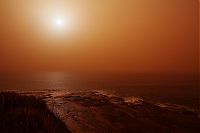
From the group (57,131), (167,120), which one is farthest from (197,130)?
(57,131)

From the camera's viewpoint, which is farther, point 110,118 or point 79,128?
point 110,118

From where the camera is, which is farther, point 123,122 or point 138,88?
point 138,88

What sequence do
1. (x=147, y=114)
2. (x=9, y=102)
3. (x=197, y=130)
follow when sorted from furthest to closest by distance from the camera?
(x=147, y=114) → (x=9, y=102) → (x=197, y=130)

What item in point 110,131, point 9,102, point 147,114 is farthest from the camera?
point 147,114

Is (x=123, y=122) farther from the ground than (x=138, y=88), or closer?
farther from the ground

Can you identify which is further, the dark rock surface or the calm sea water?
the calm sea water

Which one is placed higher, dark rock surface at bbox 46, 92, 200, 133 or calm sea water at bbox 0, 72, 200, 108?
dark rock surface at bbox 46, 92, 200, 133

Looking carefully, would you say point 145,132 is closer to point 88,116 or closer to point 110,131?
point 110,131

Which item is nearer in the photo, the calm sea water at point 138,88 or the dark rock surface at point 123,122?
the dark rock surface at point 123,122

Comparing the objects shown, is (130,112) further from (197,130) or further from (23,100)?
(23,100)

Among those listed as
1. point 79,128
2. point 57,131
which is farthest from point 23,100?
point 57,131

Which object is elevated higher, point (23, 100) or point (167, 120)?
point (23, 100)
